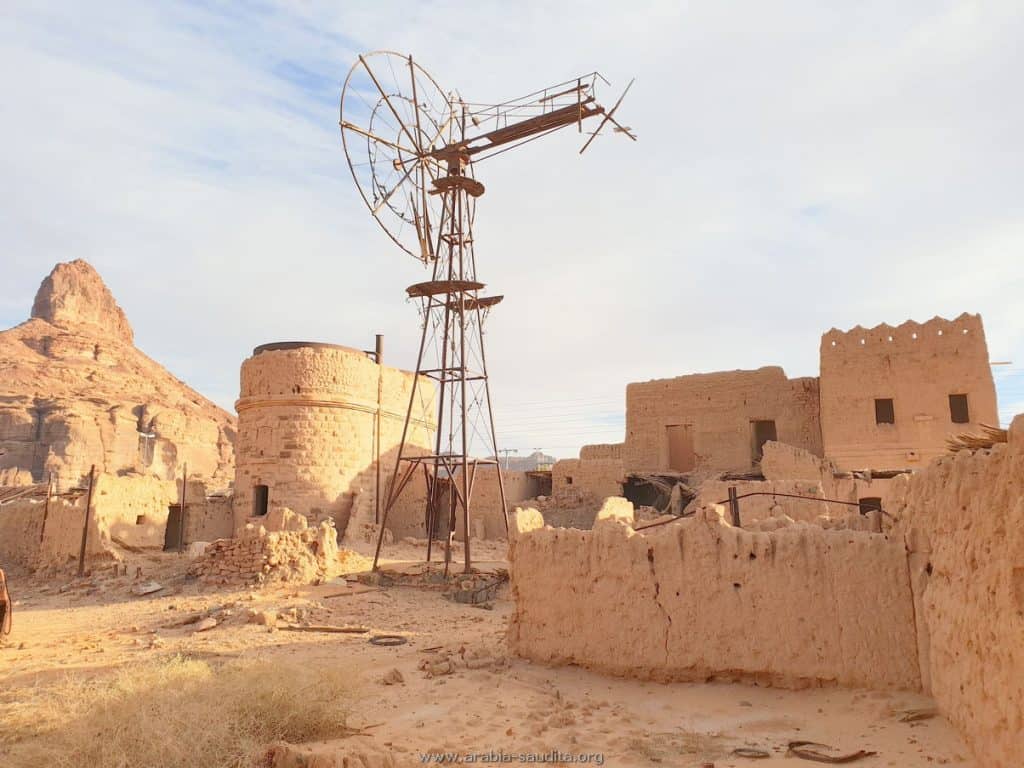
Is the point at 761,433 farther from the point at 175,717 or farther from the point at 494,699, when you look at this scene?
the point at 175,717

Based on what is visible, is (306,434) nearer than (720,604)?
No

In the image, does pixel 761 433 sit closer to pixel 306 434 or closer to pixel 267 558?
pixel 306 434

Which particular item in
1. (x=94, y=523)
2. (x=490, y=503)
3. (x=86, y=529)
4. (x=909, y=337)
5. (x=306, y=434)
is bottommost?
(x=86, y=529)

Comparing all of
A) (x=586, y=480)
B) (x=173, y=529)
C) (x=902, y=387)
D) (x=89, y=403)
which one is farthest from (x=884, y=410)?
(x=89, y=403)

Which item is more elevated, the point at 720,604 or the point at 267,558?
the point at 720,604

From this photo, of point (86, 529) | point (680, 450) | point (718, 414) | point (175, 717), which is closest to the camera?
point (175, 717)

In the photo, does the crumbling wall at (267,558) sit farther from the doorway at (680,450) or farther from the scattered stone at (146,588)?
the doorway at (680,450)

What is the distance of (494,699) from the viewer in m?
6.21

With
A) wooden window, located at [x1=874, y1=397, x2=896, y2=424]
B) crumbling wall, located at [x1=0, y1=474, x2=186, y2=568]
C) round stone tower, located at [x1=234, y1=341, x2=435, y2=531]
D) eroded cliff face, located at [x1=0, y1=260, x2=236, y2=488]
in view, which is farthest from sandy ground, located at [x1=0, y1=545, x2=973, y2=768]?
eroded cliff face, located at [x1=0, y1=260, x2=236, y2=488]

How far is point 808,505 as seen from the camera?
10.6m

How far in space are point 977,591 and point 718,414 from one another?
16665mm

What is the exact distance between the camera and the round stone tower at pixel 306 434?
63.9ft

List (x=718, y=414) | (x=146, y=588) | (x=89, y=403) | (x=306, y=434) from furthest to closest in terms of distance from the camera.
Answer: (x=89, y=403)
(x=718, y=414)
(x=306, y=434)
(x=146, y=588)

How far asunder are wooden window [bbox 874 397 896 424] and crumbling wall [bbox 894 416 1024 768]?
45.9 feet
